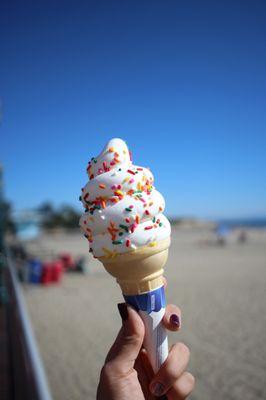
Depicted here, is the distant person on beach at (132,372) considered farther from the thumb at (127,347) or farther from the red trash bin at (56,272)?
the red trash bin at (56,272)

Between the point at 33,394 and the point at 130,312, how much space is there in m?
1.65

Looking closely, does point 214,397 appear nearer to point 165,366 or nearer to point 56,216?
point 165,366

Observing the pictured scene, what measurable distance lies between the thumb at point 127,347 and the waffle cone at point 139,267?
0.77ft

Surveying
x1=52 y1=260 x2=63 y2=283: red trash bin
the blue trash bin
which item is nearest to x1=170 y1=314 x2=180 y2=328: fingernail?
the blue trash bin

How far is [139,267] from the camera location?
2.04m

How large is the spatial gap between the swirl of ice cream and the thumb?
0.41m

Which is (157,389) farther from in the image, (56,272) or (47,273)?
(56,272)

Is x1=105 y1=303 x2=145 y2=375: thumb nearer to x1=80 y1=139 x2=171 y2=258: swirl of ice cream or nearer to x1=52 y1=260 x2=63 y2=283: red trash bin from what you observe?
x1=80 y1=139 x2=171 y2=258: swirl of ice cream

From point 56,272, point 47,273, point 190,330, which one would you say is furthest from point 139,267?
point 56,272

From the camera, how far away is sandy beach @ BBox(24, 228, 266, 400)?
5.30 metres

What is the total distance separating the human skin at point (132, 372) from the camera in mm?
1734

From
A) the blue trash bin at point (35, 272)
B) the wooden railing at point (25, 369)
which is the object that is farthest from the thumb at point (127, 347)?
the blue trash bin at point (35, 272)

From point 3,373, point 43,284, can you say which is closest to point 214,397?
point 3,373

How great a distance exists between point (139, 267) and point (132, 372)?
60 cm
